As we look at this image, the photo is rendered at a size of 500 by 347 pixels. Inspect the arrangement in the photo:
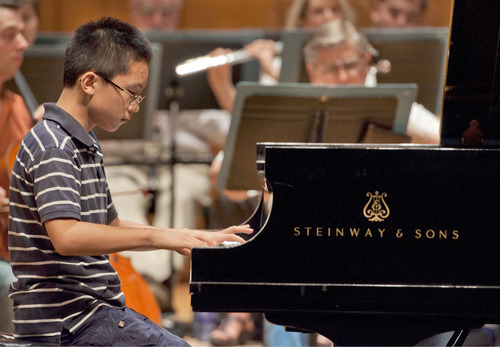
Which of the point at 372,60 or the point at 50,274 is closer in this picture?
the point at 50,274

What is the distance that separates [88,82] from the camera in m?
1.68

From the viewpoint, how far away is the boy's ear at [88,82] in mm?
1677

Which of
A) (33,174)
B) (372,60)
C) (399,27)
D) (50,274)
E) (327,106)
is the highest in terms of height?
(399,27)

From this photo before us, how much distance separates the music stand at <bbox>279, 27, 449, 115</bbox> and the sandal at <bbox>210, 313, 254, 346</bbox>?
125 centimetres

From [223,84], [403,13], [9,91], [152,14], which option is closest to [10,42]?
[9,91]

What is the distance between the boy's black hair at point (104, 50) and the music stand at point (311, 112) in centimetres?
99

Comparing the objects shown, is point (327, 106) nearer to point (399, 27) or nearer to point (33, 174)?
point (33, 174)

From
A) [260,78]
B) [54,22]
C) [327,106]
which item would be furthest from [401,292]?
[54,22]

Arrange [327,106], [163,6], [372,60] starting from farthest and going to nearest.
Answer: [163,6], [372,60], [327,106]

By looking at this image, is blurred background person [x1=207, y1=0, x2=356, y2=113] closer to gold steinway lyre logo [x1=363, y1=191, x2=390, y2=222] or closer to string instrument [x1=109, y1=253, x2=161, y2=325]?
string instrument [x1=109, y1=253, x2=161, y2=325]

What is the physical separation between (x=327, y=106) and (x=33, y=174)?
1.40 m

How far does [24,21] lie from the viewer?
2996 mm

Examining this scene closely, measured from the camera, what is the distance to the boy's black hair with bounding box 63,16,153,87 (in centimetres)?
169

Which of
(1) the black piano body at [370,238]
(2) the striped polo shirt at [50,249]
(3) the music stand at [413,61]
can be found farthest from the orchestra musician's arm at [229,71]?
(1) the black piano body at [370,238]
